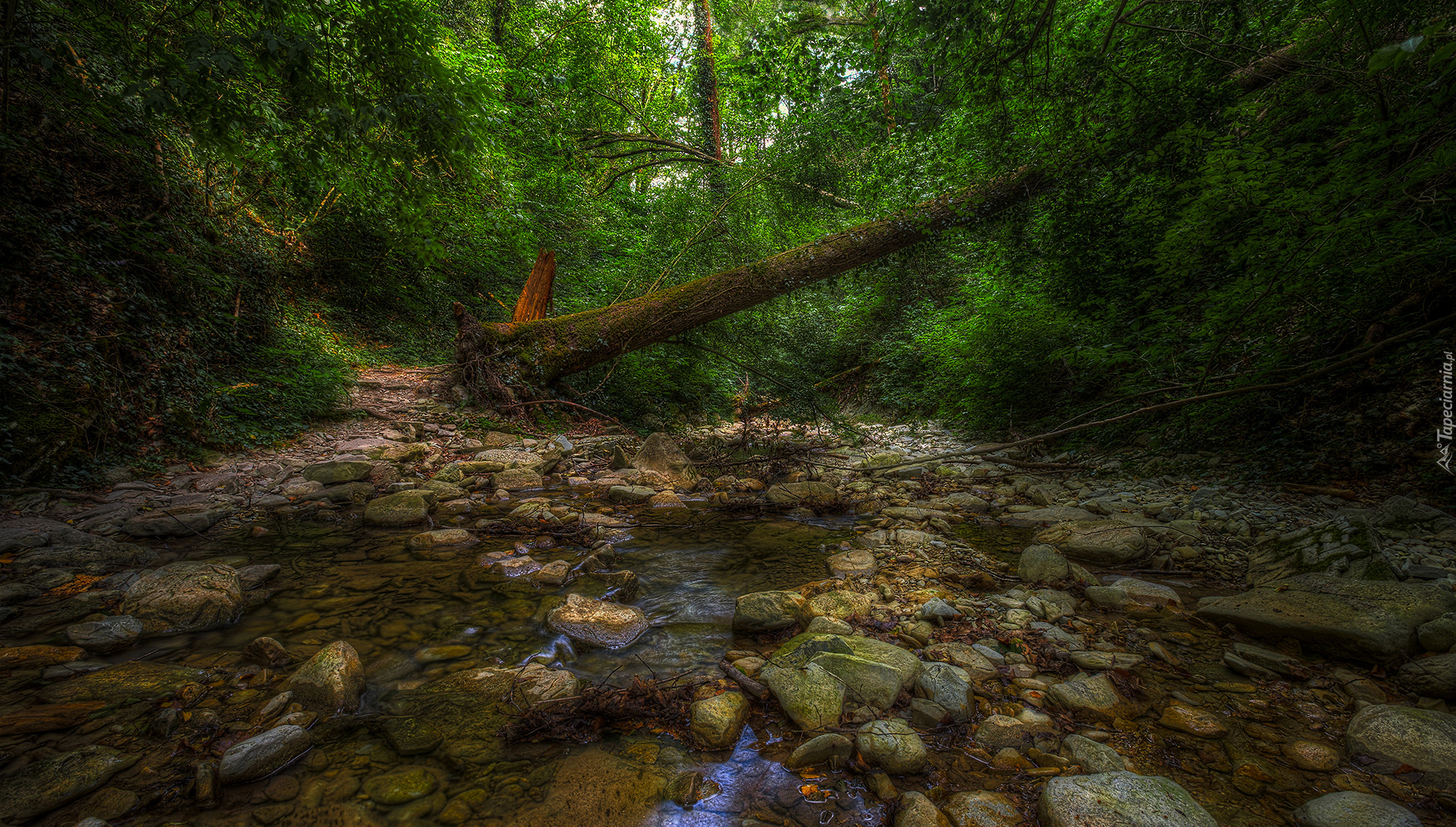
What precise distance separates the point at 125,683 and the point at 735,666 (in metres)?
2.67

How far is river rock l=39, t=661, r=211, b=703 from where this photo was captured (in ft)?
6.45

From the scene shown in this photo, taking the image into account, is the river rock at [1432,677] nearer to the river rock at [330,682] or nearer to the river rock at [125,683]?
the river rock at [330,682]

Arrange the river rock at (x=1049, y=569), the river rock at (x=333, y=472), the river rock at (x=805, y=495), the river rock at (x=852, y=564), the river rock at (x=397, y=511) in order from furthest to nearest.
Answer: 1. the river rock at (x=805, y=495)
2. the river rock at (x=333, y=472)
3. the river rock at (x=397, y=511)
4. the river rock at (x=852, y=564)
5. the river rock at (x=1049, y=569)

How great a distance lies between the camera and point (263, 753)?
5.54 ft

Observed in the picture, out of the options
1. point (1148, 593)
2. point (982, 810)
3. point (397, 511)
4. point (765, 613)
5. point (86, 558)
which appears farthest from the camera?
point (397, 511)

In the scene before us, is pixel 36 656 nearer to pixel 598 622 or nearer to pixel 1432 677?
pixel 598 622

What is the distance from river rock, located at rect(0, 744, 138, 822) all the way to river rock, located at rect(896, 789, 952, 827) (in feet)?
8.69

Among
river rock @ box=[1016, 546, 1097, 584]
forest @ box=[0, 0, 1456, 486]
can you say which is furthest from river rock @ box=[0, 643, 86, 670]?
river rock @ box=[1016, 546, 1097, 584]

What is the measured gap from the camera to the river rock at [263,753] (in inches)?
63.8

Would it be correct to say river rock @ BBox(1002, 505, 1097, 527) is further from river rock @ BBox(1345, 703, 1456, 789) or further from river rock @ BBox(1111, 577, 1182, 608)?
river rock @ BBox(1345, 703, 1456, 789)

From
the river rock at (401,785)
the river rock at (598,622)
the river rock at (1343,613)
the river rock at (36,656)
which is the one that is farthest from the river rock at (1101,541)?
the river rock at (36,656)

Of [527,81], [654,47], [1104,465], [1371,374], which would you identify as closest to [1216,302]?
[1371,374]

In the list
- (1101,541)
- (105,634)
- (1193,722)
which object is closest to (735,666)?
(1193,722)

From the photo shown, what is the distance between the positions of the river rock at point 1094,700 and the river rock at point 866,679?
70cm
